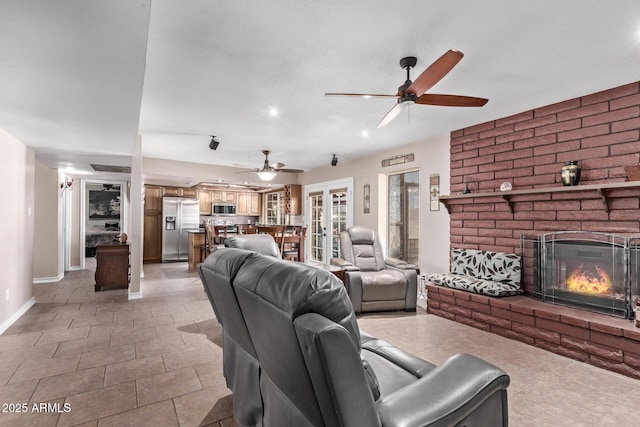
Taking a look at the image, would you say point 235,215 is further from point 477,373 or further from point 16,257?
point 477,373

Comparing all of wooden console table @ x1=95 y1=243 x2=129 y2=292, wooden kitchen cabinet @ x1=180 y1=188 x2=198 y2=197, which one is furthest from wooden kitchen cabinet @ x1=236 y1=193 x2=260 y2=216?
wooden console table @ x1=95 y1=243 x2=129 y2=292

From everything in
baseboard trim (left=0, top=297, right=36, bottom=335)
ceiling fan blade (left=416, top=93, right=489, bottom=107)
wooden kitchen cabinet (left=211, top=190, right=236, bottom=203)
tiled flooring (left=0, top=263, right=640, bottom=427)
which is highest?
ceiling fan blade (left=416, top=93, right=489, bottom=107)

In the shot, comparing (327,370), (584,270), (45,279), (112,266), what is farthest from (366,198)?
(45,279)

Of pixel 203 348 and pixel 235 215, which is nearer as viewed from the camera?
pixel 203 348

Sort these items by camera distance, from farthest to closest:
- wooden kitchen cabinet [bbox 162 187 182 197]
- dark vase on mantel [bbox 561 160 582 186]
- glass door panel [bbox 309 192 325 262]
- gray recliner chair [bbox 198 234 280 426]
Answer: wooden kitchen cabinet [bbox 162 187 182 197]
glass door panel [bbox 309 192 325 262]
dark vase on mantel [bbox 561 160 582 186]
gray recliner chair [bbox 198 234 280 426]

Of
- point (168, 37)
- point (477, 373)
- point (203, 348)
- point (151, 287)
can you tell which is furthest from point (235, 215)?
point (477, 373)

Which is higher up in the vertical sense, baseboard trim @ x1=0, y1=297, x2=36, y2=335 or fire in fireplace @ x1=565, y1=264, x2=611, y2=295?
fire in fireplace @ x1=565, y1=264, x2=611, y2=295

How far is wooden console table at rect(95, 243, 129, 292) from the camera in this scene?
5.23 meters

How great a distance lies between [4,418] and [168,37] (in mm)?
2596

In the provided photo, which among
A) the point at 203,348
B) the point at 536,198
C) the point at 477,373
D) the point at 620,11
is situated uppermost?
the point at 620,11

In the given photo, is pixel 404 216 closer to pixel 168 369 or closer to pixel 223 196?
pixel 168 369

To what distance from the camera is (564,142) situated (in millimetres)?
3387

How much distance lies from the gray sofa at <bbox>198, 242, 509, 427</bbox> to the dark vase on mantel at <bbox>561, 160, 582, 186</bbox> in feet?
9.22

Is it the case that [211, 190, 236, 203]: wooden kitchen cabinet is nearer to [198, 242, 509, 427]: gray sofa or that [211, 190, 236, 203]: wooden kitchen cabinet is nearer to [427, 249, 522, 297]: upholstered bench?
[427, 249, 522, 297]: upholstered bench
